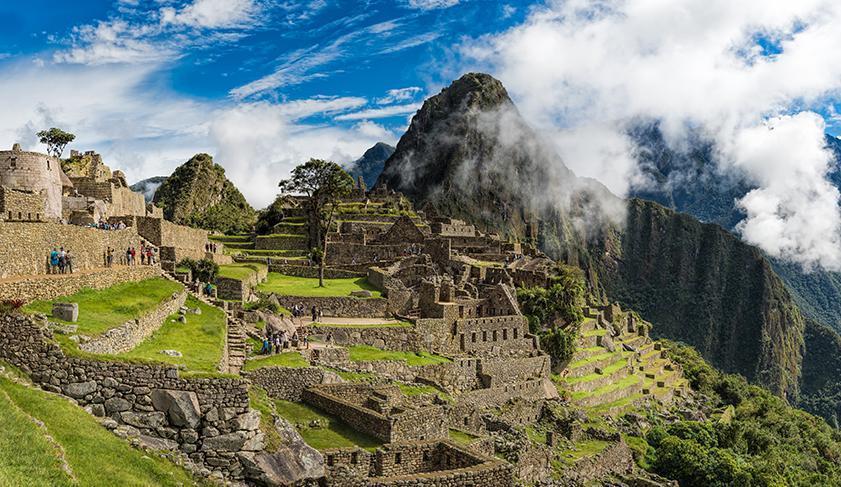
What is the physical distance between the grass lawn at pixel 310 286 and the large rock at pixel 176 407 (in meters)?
25.2

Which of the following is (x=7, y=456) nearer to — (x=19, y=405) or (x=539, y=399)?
(x=19, y=405)

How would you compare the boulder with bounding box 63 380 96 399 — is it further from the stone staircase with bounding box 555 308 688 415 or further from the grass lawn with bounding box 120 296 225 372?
the stone staircase with bounding box 555 308 688 415

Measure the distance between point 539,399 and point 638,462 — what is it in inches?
321

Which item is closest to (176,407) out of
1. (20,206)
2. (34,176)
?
(20,206)

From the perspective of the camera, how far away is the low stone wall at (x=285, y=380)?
22500 millimetres

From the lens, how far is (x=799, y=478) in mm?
50281

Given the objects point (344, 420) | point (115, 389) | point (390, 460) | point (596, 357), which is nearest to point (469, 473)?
point (390, 460)

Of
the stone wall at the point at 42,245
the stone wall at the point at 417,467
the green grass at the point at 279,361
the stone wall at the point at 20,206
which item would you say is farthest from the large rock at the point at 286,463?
the stone wall at the point at 20,206

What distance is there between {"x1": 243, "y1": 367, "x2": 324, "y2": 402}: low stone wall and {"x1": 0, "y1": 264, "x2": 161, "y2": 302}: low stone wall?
17.2ft

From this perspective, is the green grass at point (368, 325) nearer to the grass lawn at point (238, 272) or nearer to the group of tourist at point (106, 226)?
the grass lawn at point (238, 272)

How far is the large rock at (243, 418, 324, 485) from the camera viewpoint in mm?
13688

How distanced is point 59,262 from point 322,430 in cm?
903

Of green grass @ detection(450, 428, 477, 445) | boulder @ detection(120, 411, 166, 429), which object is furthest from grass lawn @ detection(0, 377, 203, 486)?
green grass @ detection(450, 428, 477, 445)

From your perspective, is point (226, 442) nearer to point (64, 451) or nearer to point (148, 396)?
point (148, 396)
